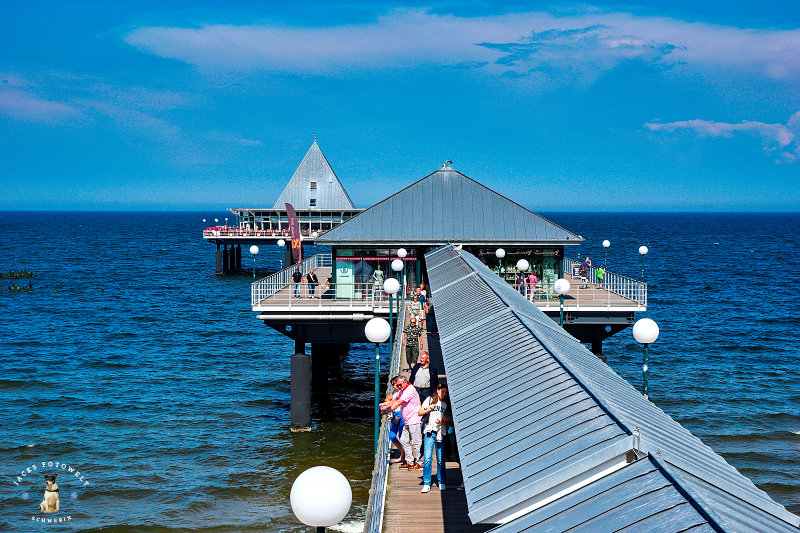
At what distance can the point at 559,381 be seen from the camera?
9906mm

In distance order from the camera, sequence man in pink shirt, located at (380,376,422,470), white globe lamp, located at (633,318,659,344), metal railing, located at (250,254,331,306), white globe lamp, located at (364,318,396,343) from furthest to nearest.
A: metal railing, located at (250,254,331,306) < white globe lamp, located at (364,318,396,343) < white globe lamp, located at (633,318,659,344) < man in pink shirt, located at (380,376,422,470)

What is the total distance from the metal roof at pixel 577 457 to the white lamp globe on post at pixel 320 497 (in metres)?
1.21

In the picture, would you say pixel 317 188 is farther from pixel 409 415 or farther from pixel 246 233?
pixel 409 415

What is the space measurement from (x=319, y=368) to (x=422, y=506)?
72.4 feet

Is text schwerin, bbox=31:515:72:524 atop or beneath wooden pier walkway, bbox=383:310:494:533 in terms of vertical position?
beneath

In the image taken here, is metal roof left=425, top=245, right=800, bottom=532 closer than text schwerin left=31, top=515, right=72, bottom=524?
Yes

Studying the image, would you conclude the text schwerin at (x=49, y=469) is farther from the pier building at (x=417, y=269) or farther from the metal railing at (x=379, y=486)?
the metal railing at (x=379, y=486)

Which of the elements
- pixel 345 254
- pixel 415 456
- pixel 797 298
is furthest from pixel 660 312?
pixel 415 456

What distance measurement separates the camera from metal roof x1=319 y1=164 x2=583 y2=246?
32.3m

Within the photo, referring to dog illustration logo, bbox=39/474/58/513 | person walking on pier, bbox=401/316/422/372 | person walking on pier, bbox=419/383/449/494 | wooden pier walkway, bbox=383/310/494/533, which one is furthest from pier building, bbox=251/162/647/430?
person walking on pier, bbox=419/383/449/494

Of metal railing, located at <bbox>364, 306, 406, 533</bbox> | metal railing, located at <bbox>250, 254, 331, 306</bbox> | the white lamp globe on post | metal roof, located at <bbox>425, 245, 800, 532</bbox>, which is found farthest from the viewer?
metal railing, located at <bbox>250, 254, 331, 306</bbox>

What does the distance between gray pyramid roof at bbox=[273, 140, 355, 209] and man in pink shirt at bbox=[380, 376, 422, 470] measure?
7559 centimetres

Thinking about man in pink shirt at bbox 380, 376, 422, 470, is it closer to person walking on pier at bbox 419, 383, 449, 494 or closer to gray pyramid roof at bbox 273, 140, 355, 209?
person walking on pier at bbox 419, 383, 449, 494

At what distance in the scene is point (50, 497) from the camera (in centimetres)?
2155
